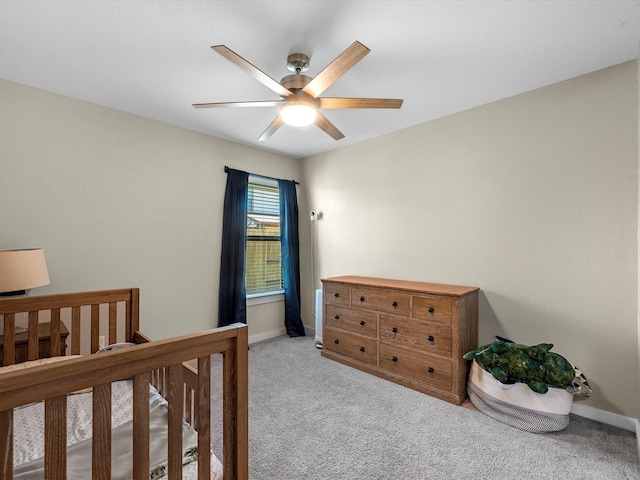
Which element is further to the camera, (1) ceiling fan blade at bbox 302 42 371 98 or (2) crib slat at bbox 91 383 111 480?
(1) ceiling fan blade at bbox 302 42 371 98

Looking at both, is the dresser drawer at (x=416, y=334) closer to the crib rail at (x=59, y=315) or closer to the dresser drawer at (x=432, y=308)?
the dresser drawer at (x=432, y=308)

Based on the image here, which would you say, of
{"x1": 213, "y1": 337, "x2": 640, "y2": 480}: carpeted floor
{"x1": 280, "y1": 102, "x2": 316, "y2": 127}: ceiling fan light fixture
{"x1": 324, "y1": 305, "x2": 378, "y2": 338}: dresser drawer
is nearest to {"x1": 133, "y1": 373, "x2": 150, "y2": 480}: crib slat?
{"x1": 213, "y1": 337, "x2": 640, "y2": 480}: carpeted floor

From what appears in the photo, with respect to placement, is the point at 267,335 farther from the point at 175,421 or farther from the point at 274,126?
the point at 175,421

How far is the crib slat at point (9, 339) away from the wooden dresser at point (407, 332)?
2384 millimetres

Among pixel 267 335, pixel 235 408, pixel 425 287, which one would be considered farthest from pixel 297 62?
pixel 267 335

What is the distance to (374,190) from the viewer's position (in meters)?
3.41

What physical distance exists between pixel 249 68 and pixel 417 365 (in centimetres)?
245

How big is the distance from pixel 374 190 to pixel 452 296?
60.3 inches

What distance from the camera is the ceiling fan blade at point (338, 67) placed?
142 centimetres

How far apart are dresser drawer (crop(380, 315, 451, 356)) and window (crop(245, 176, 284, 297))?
174cm

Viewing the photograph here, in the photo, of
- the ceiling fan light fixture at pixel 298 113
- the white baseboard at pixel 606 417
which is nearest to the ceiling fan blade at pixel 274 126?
the ceiling fan light fixture at pixel 298 113

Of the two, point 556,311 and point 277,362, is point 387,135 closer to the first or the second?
point 556,311

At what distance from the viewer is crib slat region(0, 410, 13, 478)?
27.4 inches

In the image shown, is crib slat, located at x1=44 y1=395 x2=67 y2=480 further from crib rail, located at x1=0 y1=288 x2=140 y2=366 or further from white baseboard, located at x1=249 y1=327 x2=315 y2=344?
white baseboard, located at x1=249 y1=327 x2=315 y2=344
